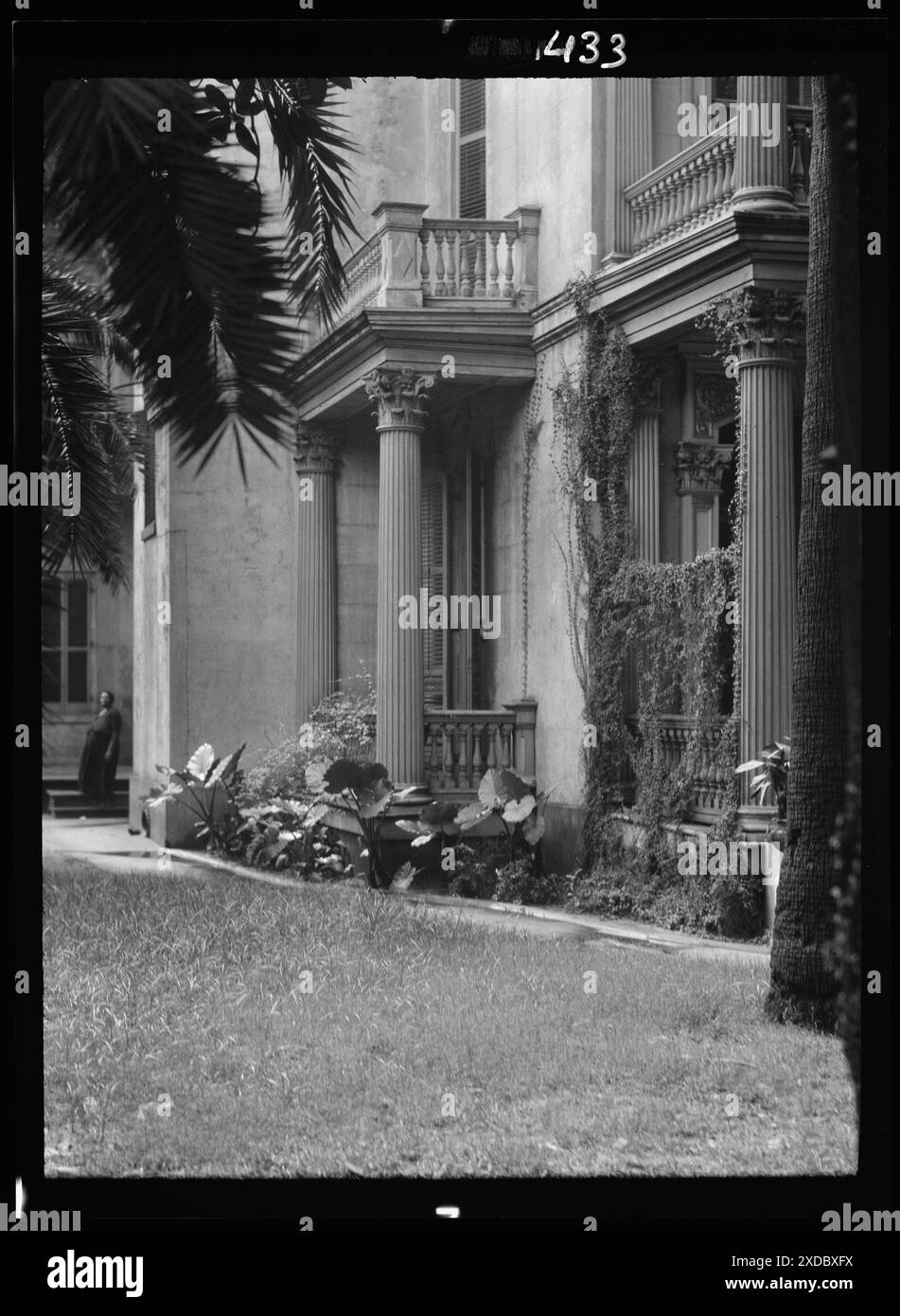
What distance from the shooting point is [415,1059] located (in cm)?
657

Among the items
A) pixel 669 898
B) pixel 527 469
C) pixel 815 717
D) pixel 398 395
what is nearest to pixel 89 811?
pixel 398 395

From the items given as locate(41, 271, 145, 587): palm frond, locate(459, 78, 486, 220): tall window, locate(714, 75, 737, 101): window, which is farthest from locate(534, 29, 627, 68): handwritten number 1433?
locate(714, 75, 737, 101): window

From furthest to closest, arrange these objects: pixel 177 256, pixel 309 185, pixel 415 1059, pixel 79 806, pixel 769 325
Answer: pixel 79 806 < pixel 769 325 < pixel 415 1059 < pixel 309 185 < pixel 177 256

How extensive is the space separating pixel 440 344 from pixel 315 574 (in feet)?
8.89

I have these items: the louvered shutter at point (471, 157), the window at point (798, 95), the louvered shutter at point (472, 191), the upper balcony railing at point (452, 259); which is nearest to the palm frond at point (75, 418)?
the louvered shutter at point (471, 157)

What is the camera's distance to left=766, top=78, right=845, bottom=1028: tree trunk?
6.78 metres

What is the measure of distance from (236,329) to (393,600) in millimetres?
8928

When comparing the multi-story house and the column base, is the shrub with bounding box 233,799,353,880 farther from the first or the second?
the column base

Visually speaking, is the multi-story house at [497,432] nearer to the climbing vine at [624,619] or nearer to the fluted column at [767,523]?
the fluted column at [767,523]

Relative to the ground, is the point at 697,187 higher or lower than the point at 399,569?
higher

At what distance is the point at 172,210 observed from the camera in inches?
156

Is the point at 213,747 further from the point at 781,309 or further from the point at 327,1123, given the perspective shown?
the point at 327,1123

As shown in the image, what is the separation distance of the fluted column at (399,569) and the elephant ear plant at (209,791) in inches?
75.1

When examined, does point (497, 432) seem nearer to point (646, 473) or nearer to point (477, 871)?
point (646, 473)
